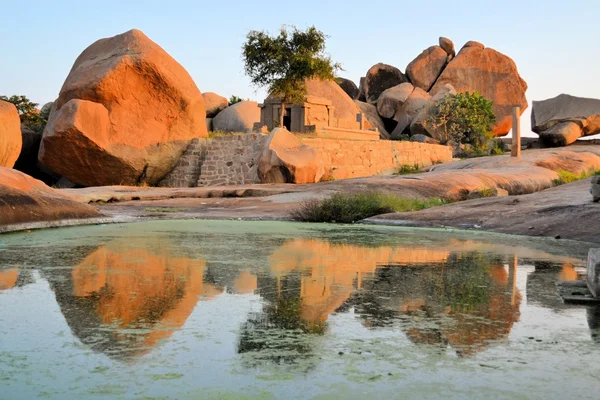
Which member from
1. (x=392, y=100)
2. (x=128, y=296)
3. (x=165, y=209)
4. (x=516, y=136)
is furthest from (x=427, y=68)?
(x=128, y=296)

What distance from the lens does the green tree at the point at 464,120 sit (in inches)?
1687

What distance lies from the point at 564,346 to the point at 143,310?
2474 millimetres

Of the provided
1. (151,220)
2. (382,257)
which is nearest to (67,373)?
(382,257)

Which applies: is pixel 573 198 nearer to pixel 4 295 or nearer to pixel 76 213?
pixel 76 213

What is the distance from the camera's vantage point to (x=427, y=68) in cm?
5466

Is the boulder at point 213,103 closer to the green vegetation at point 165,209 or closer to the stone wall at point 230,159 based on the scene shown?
the stone wall at point 230,159

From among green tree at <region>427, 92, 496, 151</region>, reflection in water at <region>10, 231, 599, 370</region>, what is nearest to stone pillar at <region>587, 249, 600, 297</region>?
reflection in water at <region>10, 231, 599, 370</region>

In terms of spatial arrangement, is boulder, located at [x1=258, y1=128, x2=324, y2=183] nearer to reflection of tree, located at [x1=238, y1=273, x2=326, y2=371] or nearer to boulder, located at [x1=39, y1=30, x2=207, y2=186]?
boulder, located at [x1=39, y1=30, x2=207, y2=186]

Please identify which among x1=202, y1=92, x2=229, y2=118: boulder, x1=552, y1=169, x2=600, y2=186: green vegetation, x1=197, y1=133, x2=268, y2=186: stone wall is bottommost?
x1=552, y1=169, x2=600, y2=186: green vegetation

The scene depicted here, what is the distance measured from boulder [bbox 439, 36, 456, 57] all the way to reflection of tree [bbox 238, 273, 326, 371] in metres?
53.2

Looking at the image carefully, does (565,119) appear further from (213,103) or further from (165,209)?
(165,209)

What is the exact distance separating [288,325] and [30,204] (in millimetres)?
7292

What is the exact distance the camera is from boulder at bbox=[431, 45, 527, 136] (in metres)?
53.1

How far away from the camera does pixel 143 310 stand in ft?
14.7
